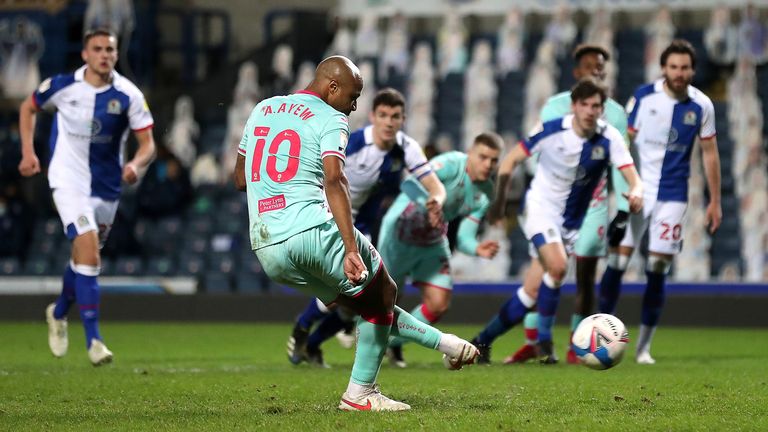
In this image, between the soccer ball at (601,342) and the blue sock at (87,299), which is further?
the blue sock at (87,299)

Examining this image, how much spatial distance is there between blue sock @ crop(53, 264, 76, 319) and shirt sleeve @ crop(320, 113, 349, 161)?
13.8 feet

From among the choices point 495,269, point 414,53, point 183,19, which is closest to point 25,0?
point 183,19

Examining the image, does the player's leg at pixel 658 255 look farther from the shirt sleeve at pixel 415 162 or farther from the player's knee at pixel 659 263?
the shirt sleeve at pixel 415 162

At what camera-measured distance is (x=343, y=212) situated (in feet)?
20.3

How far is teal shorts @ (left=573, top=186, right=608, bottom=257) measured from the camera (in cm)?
1010

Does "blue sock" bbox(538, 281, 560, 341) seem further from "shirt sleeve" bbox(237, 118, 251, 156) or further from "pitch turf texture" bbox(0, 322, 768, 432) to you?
"shirt sleeve" bbox(237, 118, 251, 156)

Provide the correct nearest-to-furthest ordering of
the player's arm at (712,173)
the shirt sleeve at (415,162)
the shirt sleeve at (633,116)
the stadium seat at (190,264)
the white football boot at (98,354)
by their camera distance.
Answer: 1. the shirt sleeve at (415,162)
2. the white football boot at (98,354)
3. the player's arm at (712,173)
4. the shirt sleeve at (633,116)
5. the stadium seat at (190,264)

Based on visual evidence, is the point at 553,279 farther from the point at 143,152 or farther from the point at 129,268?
the point at 129,268

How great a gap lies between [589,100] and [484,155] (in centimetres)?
83

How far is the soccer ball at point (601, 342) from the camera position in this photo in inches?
288

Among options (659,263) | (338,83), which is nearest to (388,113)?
(659,263)

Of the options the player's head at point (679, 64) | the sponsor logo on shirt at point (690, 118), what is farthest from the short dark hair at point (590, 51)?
the sponsor logo on shirt at point (690, 118)

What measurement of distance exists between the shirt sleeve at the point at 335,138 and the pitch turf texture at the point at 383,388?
47.6 inches

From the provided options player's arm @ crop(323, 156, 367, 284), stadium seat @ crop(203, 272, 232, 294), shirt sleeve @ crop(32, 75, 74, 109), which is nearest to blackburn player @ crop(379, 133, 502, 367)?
shirt sleeve @ crop(32, 75, 74, 109)
